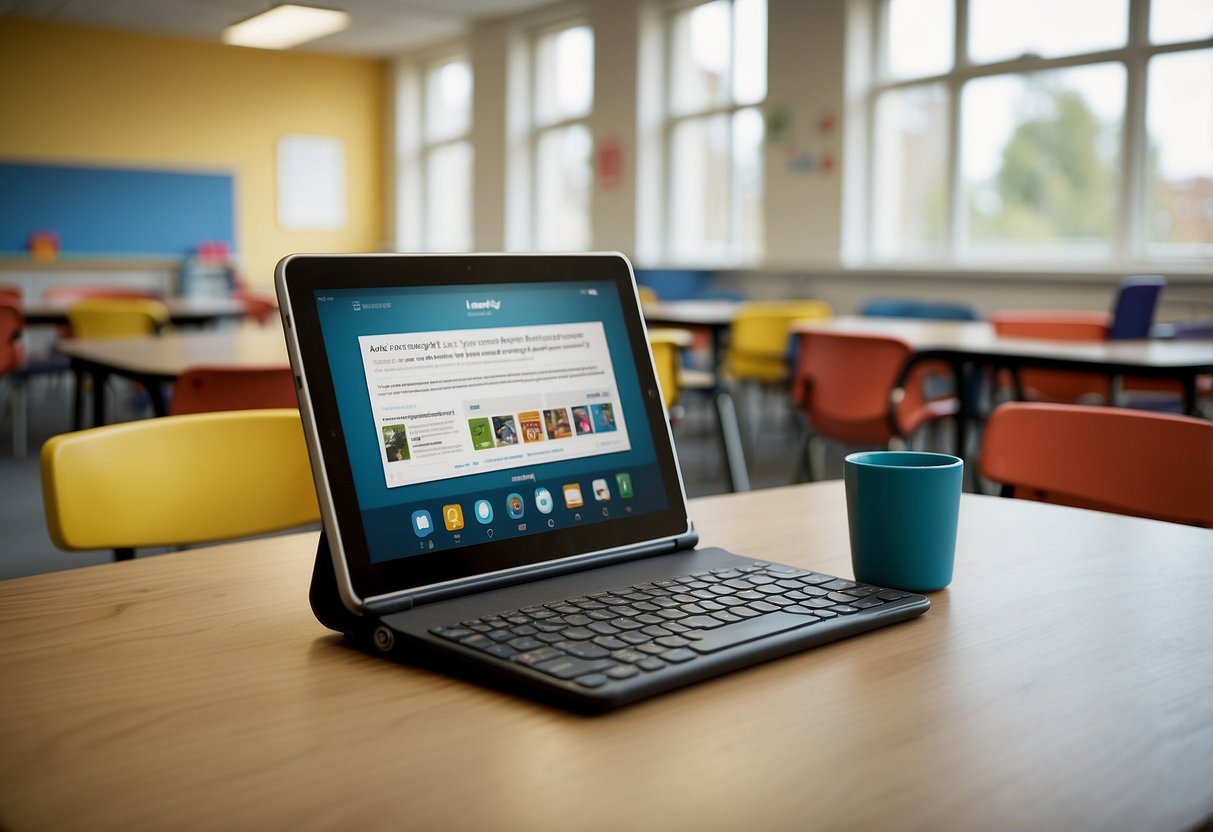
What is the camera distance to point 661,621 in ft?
2.21

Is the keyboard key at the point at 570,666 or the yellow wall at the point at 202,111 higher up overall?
the yellow wall at the point at 202,111

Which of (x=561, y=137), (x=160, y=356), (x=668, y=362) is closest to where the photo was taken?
(x=160, y=356)

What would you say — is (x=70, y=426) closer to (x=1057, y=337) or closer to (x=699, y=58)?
(x=1057, y=337)

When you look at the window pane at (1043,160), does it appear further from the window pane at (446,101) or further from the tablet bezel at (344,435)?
the tablet bezel at (344,435)

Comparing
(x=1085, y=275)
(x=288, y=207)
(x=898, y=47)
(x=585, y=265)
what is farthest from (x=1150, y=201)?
(x=288, y=207)

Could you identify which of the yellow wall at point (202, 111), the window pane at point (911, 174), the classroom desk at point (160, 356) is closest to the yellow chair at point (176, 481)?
A: the classroom desk at point (160, 356)

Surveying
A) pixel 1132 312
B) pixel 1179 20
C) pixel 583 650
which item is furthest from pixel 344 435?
pixel 1179 20

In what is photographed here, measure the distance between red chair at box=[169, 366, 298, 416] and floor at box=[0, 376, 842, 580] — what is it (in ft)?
2.99

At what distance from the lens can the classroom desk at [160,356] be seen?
251 cm

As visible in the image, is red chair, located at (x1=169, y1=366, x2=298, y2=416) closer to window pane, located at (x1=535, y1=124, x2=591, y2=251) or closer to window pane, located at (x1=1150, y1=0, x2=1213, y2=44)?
window pane, located at (x1=1150, y1=0, x2=1213, y2=44)

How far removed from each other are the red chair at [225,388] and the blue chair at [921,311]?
3137mm

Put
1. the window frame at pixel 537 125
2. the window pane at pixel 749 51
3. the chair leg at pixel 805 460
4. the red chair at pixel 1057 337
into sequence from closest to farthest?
the chair leg at pixel 805 460
the red chair at pixel 1057 337
the window pane at pixel 749 51
the window frame at pixel 537 125

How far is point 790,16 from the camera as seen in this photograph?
23.3ft

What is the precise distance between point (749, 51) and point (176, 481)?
707 cm
